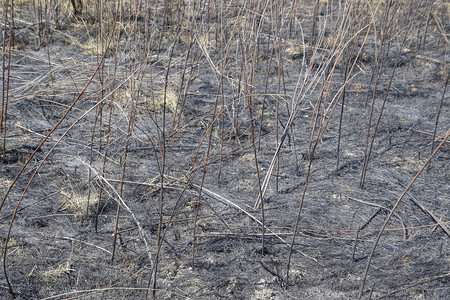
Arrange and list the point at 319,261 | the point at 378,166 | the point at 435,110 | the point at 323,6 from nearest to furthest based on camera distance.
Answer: the point at 319,261 < the point at 378,166 < the point at 435,110 < the point at 323,6

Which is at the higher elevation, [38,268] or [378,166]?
[378,166]

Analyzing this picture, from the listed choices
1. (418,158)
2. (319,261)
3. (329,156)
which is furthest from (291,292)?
(418,158)

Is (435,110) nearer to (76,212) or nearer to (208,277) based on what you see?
(208,277)

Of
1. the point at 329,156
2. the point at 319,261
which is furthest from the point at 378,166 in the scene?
the point at 319,261

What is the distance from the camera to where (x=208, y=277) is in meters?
1.56

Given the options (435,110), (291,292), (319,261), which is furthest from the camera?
(435,110)

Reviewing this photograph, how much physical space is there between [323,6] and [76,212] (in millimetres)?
4194

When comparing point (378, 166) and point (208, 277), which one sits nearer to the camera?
point (208, 277)

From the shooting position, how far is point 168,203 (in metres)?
1.95

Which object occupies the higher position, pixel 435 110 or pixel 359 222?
pixel 435 110

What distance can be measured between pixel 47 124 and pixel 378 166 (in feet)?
6.23

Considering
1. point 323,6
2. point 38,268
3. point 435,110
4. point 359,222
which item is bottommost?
point 38,268

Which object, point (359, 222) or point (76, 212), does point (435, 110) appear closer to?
point (359, 222)

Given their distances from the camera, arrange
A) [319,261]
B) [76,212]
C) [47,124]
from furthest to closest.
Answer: [47,124], [76,212], [319,261]
